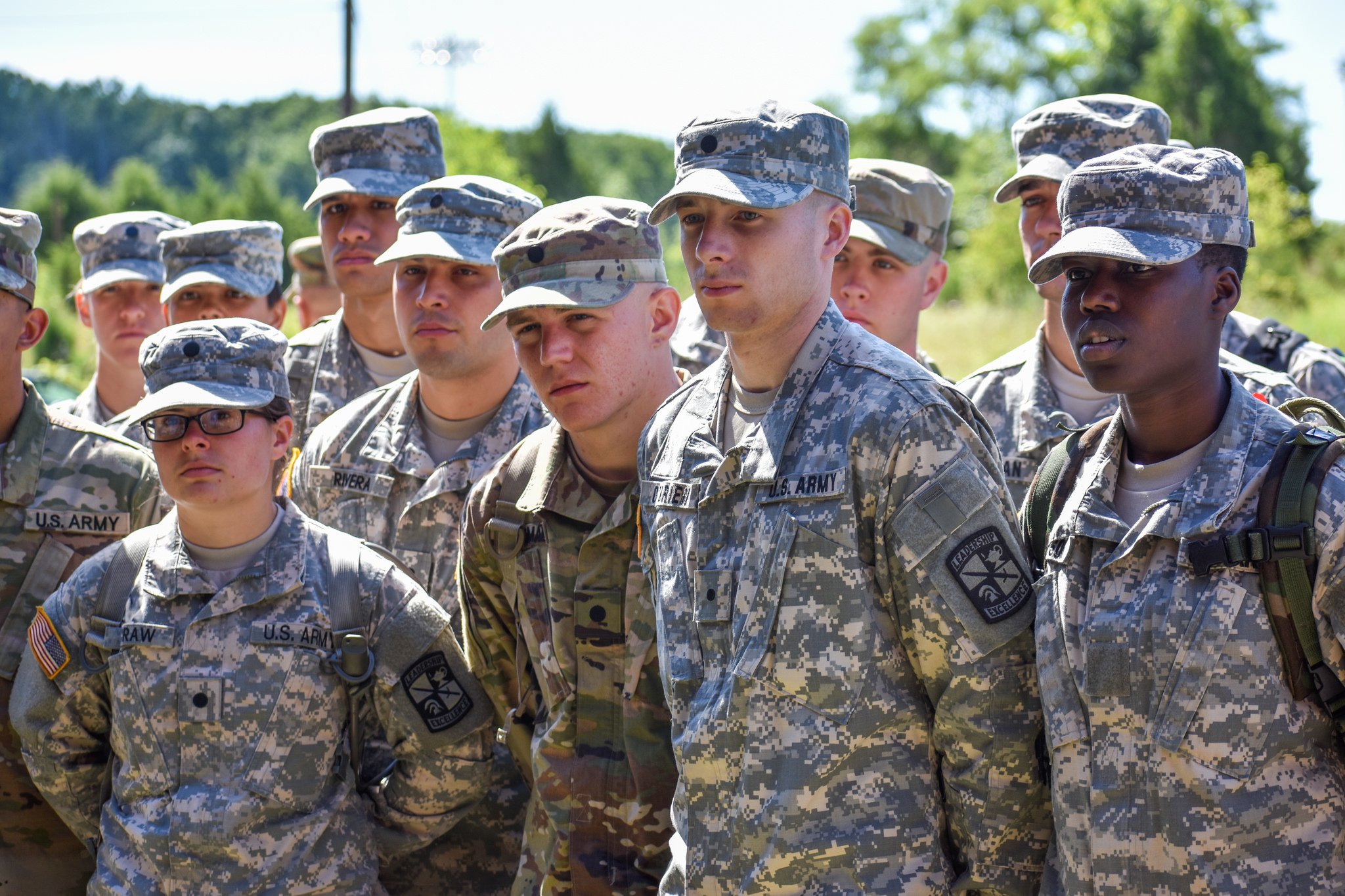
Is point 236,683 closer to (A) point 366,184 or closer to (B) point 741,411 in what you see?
(B) point 741,411

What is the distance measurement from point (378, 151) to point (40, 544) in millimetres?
2293

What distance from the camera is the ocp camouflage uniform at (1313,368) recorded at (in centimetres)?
468

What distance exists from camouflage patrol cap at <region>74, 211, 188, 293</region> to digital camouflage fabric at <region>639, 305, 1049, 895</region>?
451 centimetres

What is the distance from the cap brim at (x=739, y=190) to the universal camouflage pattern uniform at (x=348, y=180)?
9.41 feet

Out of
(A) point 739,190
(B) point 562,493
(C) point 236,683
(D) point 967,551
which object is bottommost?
(C) point 236,683

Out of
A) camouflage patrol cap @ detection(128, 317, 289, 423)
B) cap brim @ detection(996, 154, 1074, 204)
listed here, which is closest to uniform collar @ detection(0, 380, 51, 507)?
camouflage patrol cap @ detection(128, 317, 289, 423)

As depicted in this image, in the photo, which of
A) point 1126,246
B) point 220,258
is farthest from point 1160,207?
point 220,258

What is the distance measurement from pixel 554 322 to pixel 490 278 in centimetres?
111

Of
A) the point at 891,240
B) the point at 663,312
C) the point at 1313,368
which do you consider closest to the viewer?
the point at 663,312

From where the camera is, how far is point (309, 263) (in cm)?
945

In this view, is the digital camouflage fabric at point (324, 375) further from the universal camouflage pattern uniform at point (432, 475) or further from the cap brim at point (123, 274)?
the cap brim at point (123, 274)

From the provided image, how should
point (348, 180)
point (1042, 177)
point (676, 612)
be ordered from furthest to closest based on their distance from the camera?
point (348, 180), point (1042, 177), point (676, 612)

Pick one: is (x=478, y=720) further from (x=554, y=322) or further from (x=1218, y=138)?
(x=1218, y=138)

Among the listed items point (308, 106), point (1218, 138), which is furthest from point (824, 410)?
point (308, 106)
